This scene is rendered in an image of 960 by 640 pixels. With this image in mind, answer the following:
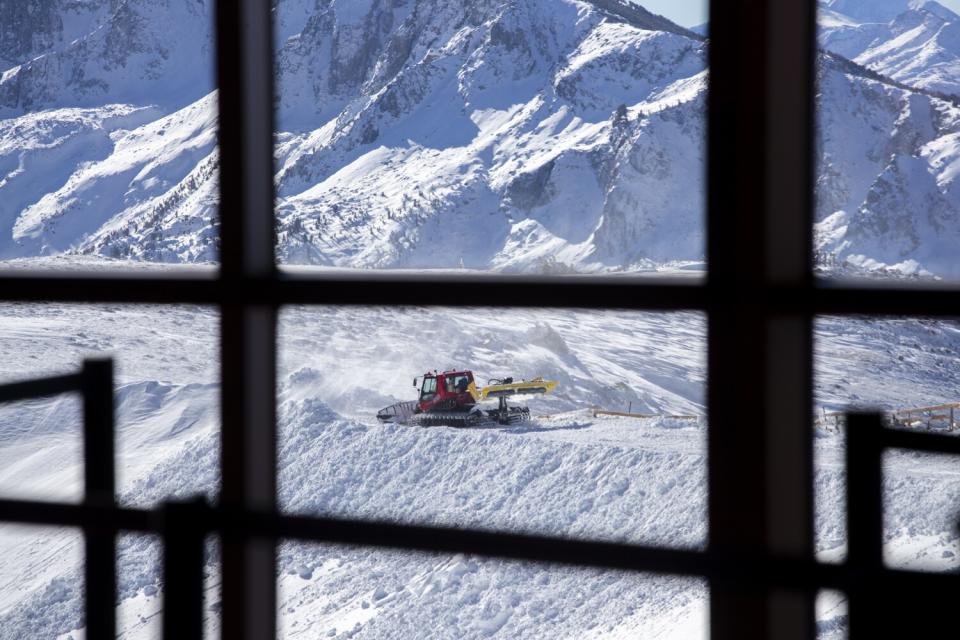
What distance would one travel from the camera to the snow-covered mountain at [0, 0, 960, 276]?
92.2 ft

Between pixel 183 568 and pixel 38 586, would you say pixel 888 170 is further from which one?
pixel 183 568

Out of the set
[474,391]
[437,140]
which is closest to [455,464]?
[474,391]

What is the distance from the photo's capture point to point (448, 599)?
626 inches

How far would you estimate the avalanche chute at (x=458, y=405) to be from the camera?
10.0m

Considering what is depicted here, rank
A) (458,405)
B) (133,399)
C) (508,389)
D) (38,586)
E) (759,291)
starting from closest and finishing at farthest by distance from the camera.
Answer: (759,291)
(458,405)
(508,389)
(38,586)
(133,399)

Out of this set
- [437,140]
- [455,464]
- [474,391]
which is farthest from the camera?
[437,140]

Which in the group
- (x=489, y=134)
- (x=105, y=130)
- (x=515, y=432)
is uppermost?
(x=489, y=134)

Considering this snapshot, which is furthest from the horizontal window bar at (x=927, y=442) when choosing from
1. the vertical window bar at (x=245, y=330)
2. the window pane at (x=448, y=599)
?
the window pane at (x=448, y=599)

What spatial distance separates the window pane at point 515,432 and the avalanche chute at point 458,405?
0.05 metres

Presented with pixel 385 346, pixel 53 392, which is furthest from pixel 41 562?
pixel 53 392

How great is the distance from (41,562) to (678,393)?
11.8 m

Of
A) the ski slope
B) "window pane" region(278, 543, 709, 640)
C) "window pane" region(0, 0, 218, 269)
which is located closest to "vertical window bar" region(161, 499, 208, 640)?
the ski slope

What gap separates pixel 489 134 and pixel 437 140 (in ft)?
11.8

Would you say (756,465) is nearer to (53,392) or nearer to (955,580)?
(955,580)
